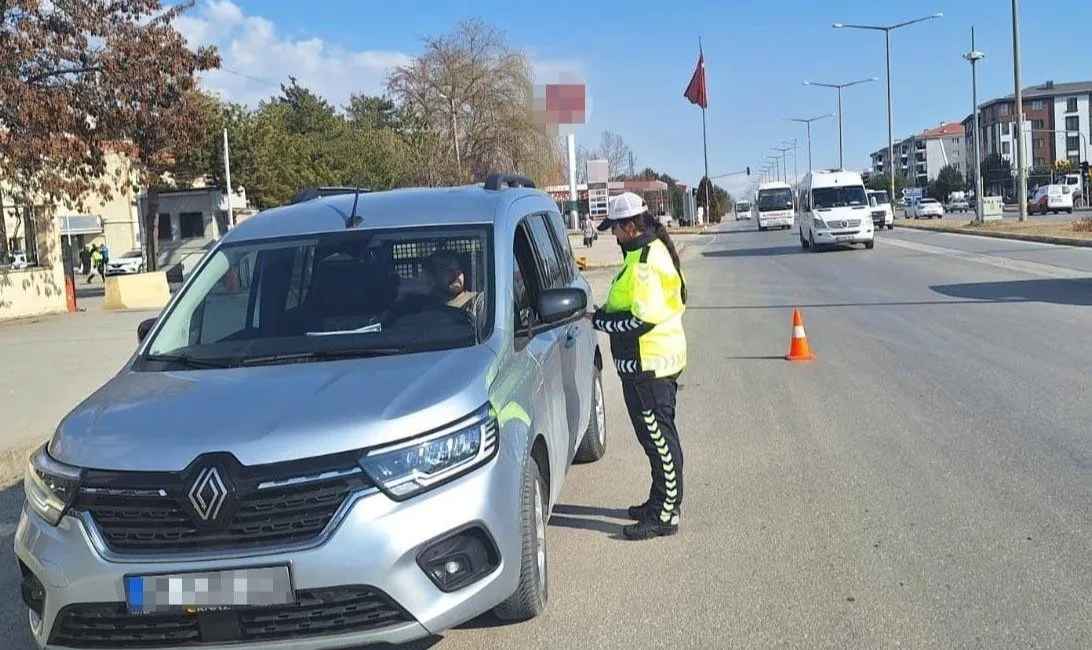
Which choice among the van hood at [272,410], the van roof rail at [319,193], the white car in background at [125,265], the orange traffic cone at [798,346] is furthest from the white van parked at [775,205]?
the van hood at [272,410]

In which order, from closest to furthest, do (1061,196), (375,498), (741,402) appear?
(375,498)
(741,402)
(1061,196)

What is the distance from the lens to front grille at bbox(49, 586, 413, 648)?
3340mm

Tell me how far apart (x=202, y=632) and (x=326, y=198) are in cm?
304

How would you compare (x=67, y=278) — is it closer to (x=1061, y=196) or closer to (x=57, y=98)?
(x=57, y=98)

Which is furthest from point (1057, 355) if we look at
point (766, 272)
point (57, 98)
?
point (57, 98)

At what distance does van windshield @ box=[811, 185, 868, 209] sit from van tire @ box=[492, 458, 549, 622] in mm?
30096

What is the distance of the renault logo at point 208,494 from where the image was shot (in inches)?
130

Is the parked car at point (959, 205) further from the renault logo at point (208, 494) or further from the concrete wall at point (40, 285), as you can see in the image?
the renault logo at point (208, 494)

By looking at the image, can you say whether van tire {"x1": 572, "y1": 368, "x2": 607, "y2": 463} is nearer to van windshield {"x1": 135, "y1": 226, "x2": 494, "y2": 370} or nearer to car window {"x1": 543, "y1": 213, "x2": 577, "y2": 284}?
car window {"x1": 543, "y1": 213, "x2": 577, "y2": 284}

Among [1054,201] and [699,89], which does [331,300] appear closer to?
[699,89]

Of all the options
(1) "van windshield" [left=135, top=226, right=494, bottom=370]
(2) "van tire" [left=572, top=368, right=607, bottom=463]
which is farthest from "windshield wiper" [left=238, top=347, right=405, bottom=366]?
(2) "van tire" [left=572, top=368, right=607, bottom=463]

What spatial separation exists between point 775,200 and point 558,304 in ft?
184

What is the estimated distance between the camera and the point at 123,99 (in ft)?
72.6

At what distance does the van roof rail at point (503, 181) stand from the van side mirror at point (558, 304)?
41.9 inches
